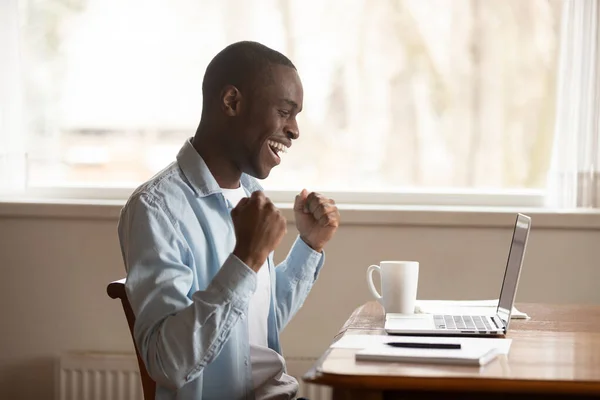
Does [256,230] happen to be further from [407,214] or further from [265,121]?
[407,214]

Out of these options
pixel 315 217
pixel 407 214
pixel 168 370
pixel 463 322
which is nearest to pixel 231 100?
pixel 315 217

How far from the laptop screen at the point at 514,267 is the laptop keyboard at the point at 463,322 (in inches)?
2.0

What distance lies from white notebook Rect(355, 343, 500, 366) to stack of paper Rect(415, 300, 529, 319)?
0.51 metres

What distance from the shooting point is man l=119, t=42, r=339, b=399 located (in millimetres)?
1414

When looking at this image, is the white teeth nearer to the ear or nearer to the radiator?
the ear

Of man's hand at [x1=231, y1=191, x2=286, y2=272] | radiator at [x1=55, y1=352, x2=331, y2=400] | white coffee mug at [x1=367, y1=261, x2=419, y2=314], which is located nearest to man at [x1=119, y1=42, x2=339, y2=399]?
man's hand at [x1=231, y1=191, x2=286, y2=272]

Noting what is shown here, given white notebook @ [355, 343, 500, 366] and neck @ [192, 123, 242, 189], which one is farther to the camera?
neck @ [192, 123, 242, 189]

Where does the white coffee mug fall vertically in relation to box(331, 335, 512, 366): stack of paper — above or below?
above

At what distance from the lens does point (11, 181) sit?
303 cm

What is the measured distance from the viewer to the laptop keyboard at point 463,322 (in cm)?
169

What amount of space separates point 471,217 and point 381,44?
2.18ft

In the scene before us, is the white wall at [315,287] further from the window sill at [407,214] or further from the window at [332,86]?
the window at [332,86]

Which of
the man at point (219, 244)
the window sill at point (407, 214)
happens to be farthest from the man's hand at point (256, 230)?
the window sill at point (407, 214)

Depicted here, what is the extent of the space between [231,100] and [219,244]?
10.6 inches
